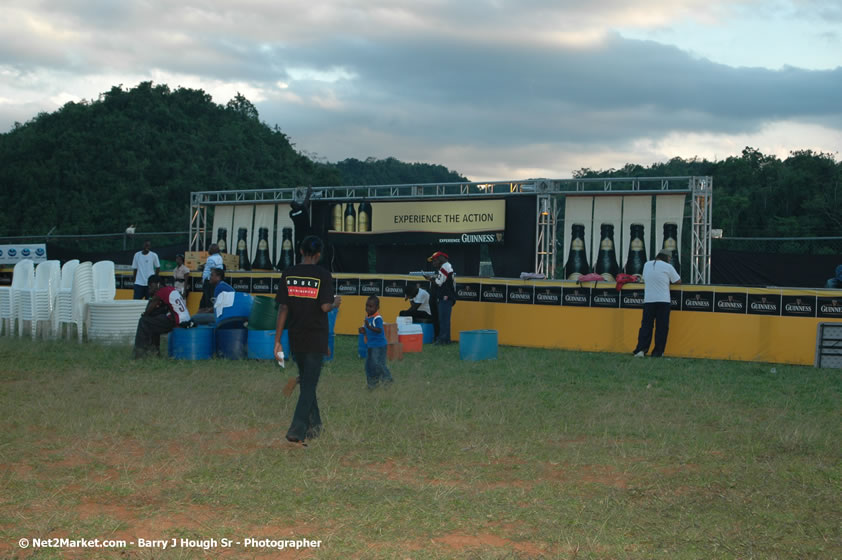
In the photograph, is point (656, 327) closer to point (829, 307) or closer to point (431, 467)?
point (829, 307)

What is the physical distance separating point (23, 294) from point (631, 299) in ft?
40.5

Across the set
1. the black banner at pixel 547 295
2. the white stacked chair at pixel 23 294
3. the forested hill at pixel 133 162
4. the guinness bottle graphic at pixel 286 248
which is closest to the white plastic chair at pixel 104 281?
the white stacked chair at pixel 23 294

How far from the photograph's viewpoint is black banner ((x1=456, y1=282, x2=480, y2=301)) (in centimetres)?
1788

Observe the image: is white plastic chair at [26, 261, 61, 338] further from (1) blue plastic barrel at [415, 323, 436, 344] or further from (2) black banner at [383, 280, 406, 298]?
(1) blue plastic barrel at [415, 323, 436, 344]

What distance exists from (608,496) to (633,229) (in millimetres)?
16570

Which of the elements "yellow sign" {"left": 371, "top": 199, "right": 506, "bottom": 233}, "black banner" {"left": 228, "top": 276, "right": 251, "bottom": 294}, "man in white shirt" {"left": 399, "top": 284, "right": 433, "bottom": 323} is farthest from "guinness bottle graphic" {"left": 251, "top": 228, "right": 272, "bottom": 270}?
"man in white shirt" {"left": 399, "top": 284, "right": 433, "bottom": 323}

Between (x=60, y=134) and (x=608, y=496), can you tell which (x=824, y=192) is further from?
(x=60, y=134)

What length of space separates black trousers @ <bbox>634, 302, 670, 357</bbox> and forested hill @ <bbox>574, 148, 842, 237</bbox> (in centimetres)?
2044

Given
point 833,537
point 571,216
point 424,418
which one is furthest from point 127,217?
point 833,537

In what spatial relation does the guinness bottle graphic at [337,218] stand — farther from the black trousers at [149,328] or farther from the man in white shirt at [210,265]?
the black trousers at [149,328]

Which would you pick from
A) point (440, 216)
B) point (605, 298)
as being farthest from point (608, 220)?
point (605, 298)

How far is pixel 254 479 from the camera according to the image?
6316 millimetres

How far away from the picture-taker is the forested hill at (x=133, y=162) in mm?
53906

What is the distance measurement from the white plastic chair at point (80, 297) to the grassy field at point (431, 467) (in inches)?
174
